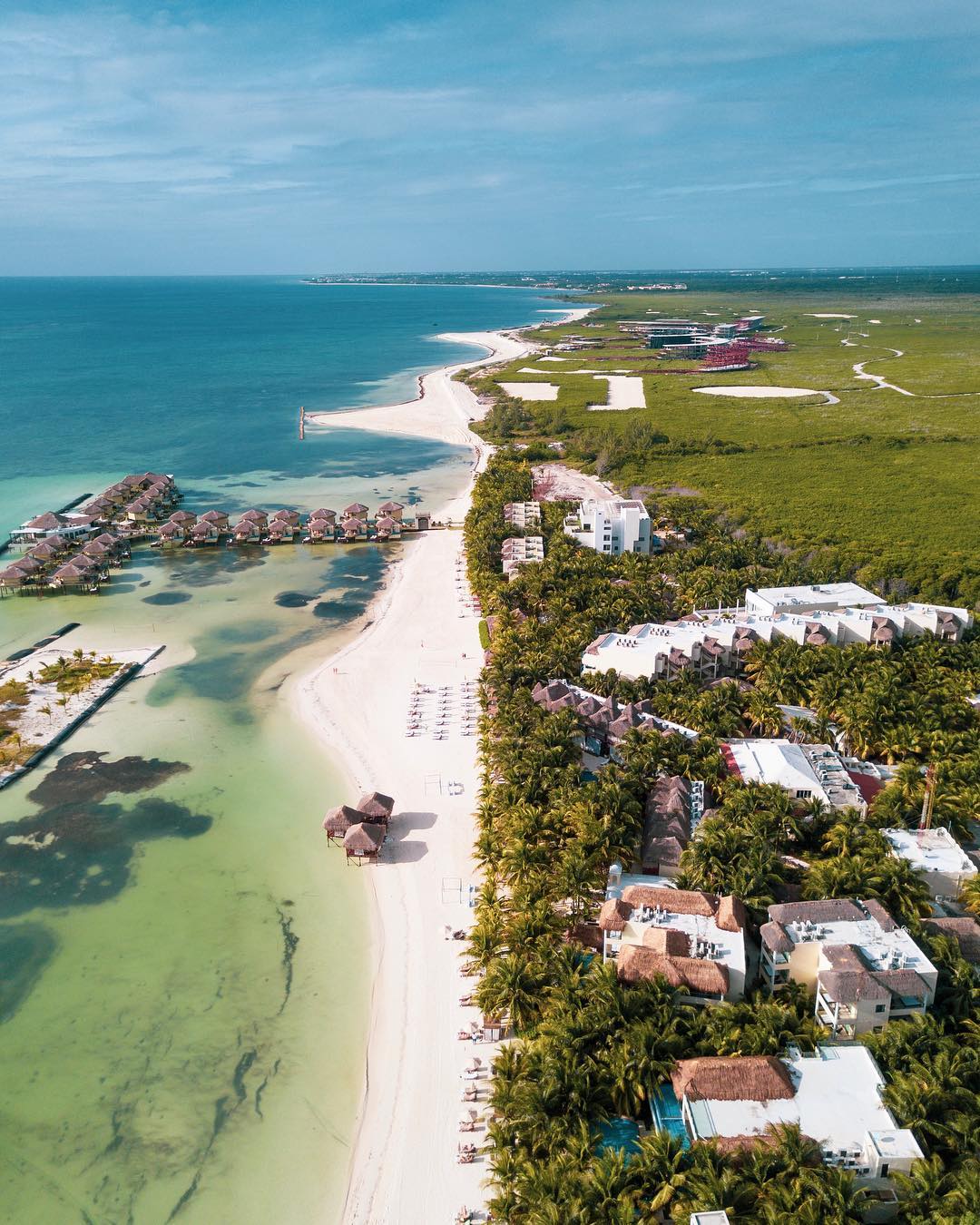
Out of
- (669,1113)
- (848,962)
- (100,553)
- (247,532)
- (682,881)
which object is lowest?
(669,1113)

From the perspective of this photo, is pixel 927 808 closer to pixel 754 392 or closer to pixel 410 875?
pixel 410 875

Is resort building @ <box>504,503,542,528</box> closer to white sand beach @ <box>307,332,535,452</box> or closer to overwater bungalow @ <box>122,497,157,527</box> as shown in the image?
overwater bungalow @ <box>122,497,157,527</box>

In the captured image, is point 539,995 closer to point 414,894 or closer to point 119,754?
point 414,894

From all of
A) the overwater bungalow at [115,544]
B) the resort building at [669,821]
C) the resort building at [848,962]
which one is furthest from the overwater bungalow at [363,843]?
the overwater bungalow at [115,544]

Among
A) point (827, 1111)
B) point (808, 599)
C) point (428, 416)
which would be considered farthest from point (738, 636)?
point (428, 416)

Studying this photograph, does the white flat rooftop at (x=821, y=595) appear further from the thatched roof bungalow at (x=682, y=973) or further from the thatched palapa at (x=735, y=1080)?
the thatched palapa at (x=735, y=1080)

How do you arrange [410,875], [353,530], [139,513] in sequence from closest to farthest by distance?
[410,875]
[353,530]
[139,513]
